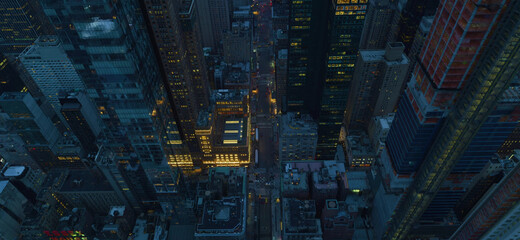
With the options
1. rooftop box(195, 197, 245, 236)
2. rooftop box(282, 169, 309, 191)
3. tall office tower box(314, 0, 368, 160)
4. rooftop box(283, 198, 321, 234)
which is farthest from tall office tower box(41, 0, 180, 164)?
tall office tower box(314, 0, 368, 160)

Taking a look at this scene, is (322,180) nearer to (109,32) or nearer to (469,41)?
(469,41)

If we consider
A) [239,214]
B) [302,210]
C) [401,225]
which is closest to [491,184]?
[401,225]

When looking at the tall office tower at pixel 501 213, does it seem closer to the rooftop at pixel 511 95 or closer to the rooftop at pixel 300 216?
the rooftop at pixel 511 95

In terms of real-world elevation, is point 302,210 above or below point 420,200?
below

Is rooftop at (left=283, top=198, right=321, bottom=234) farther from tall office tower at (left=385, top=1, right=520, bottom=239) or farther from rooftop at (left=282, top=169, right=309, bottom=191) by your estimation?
tall office tower at (left=385, top=1, right=520, bottom=239)

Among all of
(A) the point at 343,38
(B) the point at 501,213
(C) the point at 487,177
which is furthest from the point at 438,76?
(C) the point at 487,177
